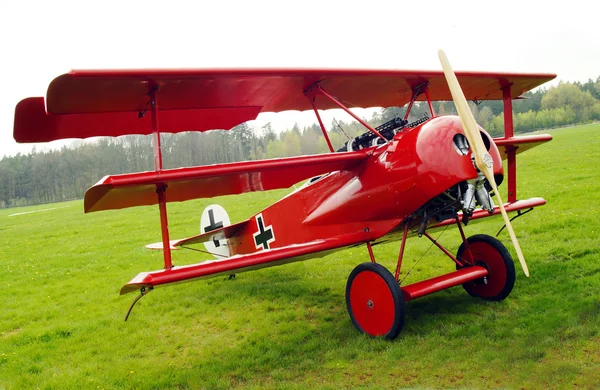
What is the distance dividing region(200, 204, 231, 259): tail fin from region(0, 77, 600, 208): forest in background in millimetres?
2096

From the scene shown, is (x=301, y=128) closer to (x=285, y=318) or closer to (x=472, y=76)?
(x=472, y=76)

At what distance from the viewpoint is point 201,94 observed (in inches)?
234

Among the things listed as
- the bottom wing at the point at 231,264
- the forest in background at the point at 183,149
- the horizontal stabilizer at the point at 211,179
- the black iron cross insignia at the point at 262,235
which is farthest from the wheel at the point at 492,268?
the forest in background at the point at 183,149

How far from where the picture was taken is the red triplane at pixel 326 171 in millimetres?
4855

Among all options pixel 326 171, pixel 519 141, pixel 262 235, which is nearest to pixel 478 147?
pixel 326 171

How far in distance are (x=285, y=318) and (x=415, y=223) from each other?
2.10 m

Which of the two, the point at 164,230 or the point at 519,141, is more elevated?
the point at 519,141

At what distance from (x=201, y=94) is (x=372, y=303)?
3139mm

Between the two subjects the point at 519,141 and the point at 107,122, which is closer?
the point at 107,122

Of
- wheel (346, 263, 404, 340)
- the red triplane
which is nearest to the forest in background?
the red triplane

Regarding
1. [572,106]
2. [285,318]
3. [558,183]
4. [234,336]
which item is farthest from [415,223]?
[572,106]

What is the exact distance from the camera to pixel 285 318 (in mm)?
6398

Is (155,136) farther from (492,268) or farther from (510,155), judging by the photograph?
(510,155)

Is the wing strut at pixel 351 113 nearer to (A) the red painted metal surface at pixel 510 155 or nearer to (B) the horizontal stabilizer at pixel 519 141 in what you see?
(B) the horizontal stabilizer at pixel 519 141
